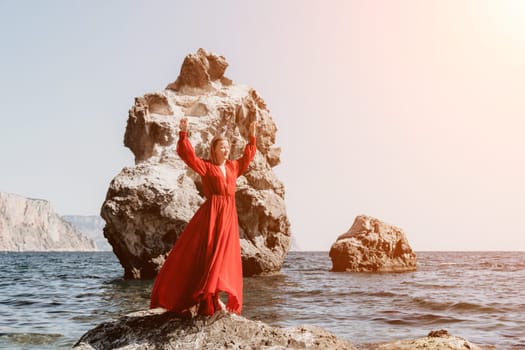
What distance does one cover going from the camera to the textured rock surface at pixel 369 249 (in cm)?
3662

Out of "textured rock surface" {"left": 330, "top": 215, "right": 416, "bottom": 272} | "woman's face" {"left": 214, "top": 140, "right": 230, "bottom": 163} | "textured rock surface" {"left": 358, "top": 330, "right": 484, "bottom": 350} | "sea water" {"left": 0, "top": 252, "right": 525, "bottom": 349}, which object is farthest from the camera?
"textured rock surface" {"left": 330, "top": 215, "right": 416, "bottom": 272}

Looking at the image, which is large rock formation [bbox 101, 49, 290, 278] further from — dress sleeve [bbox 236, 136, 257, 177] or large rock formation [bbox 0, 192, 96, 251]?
large rock formation [bbox 0, 192, 96, 251]

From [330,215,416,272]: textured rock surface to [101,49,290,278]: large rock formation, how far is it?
692 cm

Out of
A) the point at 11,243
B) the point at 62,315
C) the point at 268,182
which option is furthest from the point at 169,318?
the point at 11,243

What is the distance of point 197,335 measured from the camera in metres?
5.38

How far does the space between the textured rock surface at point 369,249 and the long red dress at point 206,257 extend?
104 ft

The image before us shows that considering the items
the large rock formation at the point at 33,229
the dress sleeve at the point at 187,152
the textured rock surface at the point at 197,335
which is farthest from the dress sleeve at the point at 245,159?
the large rock formation at the point at 33,229

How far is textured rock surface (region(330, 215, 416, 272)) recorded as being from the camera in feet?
120

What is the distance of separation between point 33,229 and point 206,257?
19078 centimetres

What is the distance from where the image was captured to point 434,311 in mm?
14602

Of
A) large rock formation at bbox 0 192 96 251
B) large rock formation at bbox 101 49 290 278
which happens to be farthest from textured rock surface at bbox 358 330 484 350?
large rock formation at bbox 0 192 96 251

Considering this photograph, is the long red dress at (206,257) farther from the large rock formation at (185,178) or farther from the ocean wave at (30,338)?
the large rock formation at (185,178)

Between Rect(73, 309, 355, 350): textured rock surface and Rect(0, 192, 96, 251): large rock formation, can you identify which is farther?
Rect(0, 192, 96, 251): large rock formation

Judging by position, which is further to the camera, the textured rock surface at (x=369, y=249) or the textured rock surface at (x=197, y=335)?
the textured rock surface at (x=369, y=249)
